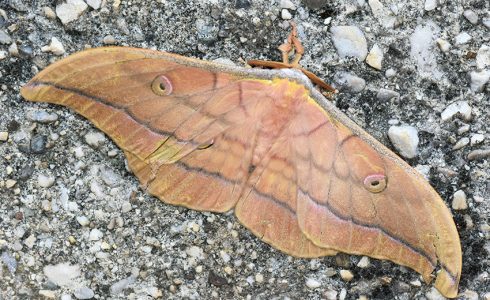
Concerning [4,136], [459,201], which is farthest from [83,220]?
[459,201]

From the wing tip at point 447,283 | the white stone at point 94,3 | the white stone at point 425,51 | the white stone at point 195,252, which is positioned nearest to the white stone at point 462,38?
the white stone at point 425,51

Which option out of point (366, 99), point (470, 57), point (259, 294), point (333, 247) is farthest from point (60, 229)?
point (470, 57)

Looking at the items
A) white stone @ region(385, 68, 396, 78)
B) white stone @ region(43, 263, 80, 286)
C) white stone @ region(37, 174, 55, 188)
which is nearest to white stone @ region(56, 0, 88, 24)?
white stone @ region(37, 174, 55, 188)

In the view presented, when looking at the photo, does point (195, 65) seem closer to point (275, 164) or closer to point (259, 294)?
point (275, 164)

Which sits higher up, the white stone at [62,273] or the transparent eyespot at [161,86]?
the transparent eyespot at [161,86]

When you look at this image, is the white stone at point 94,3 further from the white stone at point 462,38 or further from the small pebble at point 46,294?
the white stone at point 462,38
